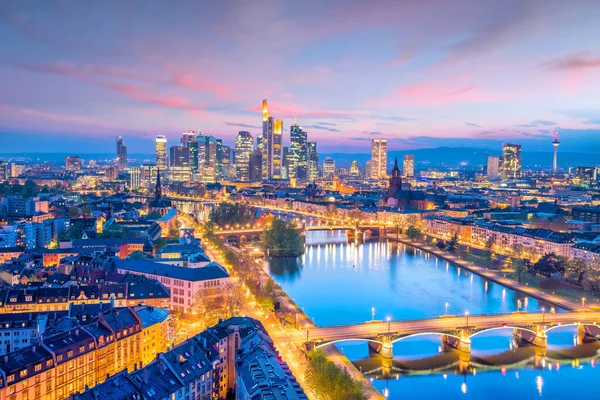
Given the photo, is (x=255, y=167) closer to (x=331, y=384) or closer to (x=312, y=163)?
(x=312, y=163)

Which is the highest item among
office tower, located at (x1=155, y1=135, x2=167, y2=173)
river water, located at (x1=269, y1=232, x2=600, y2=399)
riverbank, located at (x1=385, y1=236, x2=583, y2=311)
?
office tower, located at (x1=155, y1=135, x2=167, y2=173)

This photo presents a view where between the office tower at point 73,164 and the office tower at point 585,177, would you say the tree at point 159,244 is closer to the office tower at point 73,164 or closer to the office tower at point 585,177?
the office tower at point 585,177

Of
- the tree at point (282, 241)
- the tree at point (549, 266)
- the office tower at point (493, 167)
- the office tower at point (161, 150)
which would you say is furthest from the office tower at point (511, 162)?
the tree at point (549, 266)

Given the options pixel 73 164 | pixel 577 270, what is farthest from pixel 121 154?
pixel 577 270

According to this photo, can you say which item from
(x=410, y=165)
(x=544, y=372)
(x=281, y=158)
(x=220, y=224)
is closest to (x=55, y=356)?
(x=544, y=372)

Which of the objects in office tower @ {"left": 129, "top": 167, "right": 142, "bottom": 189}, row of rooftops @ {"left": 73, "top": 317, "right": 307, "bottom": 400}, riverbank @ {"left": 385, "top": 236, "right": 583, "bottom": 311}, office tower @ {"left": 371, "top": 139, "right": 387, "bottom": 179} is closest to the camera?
row of rooftops @ {"left": 73, "top": 317, "right": 307, "bottom": 400}

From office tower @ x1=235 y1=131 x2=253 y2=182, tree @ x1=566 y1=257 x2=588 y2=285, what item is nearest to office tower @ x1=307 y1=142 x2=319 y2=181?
office tower @ x1=235 y1=131 x2=253 y2=182

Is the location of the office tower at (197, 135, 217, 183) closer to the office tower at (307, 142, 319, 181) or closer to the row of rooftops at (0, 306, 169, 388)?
the office tower at (307, 142, 319, 181)
